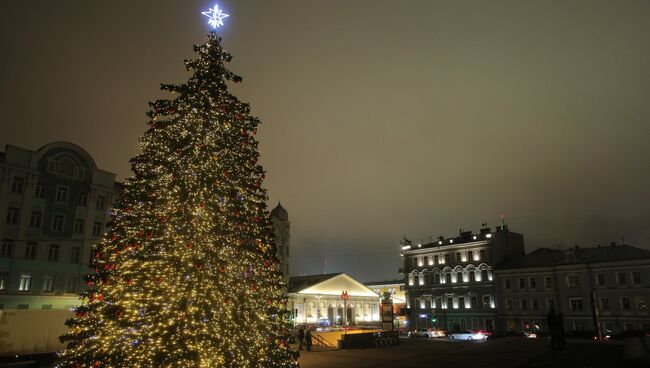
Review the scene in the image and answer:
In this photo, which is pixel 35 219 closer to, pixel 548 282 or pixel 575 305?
pixel 548 282

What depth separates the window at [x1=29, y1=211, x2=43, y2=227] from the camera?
37469 millimetres

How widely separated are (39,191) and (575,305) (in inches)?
2480

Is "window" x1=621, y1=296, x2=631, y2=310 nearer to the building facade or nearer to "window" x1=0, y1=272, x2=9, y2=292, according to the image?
the building facade

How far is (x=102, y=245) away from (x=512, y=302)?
61117 millimetres

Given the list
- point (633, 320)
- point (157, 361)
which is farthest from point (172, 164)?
point (633, 320)

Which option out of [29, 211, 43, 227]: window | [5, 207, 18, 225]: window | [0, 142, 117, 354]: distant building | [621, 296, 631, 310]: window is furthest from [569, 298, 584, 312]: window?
[5, 207, 18, 225]: window

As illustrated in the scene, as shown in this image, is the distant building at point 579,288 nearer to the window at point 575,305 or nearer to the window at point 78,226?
the window at point 575,305

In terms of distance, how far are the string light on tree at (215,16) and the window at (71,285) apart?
1351 inches

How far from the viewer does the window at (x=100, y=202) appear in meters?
42.5

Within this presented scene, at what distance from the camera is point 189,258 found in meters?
12.1

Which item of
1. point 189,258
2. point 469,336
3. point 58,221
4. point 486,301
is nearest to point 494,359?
Answer: point 189,258

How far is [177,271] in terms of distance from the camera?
11906mm

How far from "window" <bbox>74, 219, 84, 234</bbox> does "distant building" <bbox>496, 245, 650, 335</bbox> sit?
177ft

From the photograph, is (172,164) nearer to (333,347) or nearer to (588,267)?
(333,347)
